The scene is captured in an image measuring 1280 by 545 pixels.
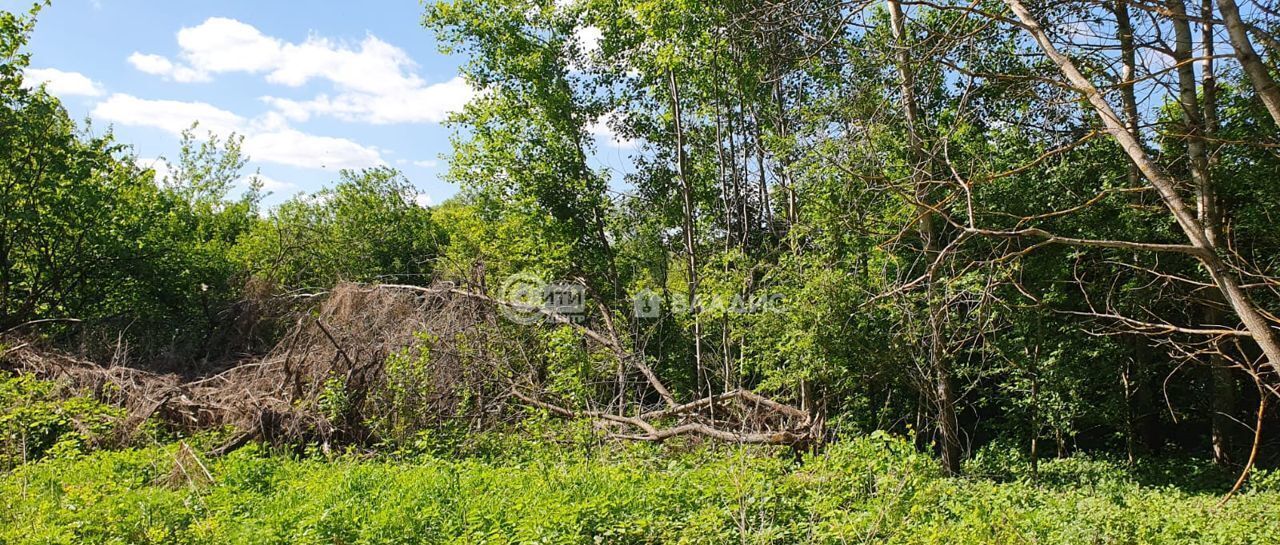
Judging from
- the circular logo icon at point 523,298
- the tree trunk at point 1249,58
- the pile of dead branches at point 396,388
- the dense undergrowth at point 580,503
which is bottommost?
the dense undergrowth at point 580,503

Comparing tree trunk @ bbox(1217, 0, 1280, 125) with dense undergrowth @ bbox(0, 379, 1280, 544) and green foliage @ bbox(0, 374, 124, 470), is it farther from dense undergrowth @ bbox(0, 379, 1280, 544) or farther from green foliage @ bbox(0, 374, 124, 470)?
green foliage @ bbox(0, 374, 124, 470)

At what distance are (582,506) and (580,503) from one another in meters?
0.20

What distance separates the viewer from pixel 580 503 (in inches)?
217

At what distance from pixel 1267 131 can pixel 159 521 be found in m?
10.2

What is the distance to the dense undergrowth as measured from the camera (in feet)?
16.4

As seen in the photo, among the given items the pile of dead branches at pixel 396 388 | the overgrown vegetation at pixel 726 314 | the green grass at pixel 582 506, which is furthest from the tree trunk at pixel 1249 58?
the pile of dead branches at pixel 396 388

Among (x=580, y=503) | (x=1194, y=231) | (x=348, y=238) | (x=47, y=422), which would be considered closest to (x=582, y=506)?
(x=580, y=503)

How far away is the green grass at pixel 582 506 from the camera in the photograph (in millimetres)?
4980

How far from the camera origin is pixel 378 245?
17031mm

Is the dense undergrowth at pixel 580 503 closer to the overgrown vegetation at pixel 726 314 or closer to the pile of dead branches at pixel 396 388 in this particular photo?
the overgrown vegetation at pixel 726 314

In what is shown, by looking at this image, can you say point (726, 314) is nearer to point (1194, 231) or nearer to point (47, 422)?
point (1194, 231)

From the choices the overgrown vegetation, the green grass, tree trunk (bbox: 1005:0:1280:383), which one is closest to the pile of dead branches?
the overgrown vegetation

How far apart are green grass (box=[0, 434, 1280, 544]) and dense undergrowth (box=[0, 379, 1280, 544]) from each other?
2 centimetres

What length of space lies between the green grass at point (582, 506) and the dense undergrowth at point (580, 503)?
2 centimetres
